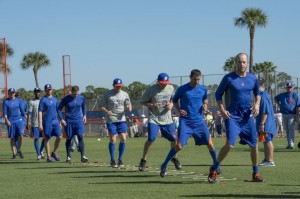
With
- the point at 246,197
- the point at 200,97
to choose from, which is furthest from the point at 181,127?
the point at 246,197

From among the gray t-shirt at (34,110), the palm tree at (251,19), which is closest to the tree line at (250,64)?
the palm tree at (251,19)

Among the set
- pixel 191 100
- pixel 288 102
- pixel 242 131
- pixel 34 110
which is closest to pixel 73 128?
pixel 34 110

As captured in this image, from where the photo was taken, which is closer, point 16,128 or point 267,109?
point 267,109

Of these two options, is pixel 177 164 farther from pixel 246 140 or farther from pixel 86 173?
pixel 246 140

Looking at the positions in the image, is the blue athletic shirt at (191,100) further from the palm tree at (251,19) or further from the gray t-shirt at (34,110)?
the palm tree at (251,19)

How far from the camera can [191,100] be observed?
1372 cm

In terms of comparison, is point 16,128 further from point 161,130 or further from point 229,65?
point 229,65

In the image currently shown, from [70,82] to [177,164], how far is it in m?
21.6

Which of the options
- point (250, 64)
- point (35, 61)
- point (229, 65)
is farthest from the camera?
point (35, 61)

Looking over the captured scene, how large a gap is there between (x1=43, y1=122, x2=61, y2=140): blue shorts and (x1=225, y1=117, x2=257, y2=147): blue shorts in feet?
28.5

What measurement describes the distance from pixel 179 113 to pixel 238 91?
70.8 inches

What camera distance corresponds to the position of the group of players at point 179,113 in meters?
12.3

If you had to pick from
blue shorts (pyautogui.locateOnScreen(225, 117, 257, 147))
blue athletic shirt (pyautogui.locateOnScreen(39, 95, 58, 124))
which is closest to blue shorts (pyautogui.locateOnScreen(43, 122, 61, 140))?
blue athletic shirt (pyautogui.locateOnScreen(39, 95, 58, 124))

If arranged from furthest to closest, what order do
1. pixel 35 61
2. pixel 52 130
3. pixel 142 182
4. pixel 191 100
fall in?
pixel 35 61 → pixel 52 130 → pixel 191 100 → pixel 142 182
